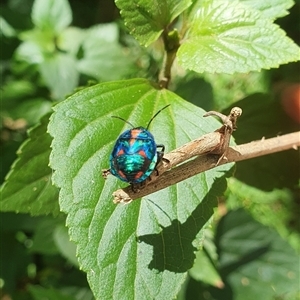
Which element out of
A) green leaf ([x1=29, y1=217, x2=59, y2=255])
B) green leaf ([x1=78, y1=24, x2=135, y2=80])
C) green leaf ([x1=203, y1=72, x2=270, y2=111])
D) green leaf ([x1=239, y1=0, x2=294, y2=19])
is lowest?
green leaf ([x1=203, y1=72, x2=270, y2=111])

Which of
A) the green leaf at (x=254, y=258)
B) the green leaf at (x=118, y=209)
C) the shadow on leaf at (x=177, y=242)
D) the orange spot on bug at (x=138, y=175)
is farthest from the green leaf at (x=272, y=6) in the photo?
the green leaf at (x=254, y=258)

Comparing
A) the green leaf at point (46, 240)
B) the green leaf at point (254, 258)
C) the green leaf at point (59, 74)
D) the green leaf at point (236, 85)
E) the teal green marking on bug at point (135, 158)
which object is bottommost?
the green leaf at point (254, 258)

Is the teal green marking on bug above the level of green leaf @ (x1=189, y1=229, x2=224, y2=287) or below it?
above

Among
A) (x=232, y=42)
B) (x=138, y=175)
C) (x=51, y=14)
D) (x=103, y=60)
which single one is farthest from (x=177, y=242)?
(x=51, y=14)

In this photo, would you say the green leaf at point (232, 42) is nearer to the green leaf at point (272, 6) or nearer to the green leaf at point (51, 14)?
the green leaf at point (272, 6)

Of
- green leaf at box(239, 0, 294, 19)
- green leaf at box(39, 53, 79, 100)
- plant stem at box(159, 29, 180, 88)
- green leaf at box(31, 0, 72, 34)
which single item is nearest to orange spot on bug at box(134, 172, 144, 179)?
plant stem at box(159, 29, 180, 88)

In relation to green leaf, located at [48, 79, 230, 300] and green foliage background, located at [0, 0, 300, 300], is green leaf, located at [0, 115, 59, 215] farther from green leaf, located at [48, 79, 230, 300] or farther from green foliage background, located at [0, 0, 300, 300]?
green leaf, located at [48, 79, 230, 300]

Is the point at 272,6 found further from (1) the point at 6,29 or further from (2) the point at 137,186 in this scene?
(1) the point at 6,29
